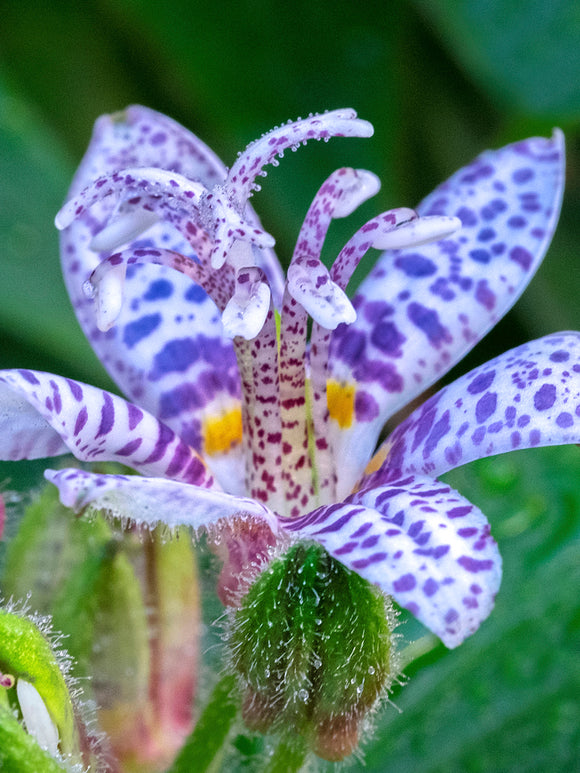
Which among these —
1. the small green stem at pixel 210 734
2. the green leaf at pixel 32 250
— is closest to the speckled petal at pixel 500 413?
the small green stem at pixel 210 734

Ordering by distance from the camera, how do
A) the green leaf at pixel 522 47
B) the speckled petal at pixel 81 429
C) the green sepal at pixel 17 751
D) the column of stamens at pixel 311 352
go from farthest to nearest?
the green leaf at pixel 522 47
the column of stamens at pixel 311 352
the speckled petal at pixel 81 429
the green sepal at pixel 17 751

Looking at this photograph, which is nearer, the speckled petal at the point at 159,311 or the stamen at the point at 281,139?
the stamen at the point at 281,139

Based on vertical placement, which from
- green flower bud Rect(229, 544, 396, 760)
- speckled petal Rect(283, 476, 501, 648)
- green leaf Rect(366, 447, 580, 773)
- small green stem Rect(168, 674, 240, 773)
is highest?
speckled petal Rect(283, 476, 501, 648)

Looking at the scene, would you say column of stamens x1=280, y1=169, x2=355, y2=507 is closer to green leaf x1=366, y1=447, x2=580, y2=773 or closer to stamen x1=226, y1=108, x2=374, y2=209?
stamen x1=226, y1=108, x2=374, y2=209

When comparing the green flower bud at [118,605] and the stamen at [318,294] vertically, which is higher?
the stamen at [318,294]

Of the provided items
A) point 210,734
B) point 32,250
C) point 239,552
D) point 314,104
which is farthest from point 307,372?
point 314,104

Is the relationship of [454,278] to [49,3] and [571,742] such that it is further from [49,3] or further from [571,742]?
[49,3]

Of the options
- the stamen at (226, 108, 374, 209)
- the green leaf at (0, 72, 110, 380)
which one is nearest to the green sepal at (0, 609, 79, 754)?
the stamen at (226, 108, 374, 209)

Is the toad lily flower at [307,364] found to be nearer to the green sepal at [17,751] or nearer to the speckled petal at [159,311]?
the speckled petal at [159,311]
